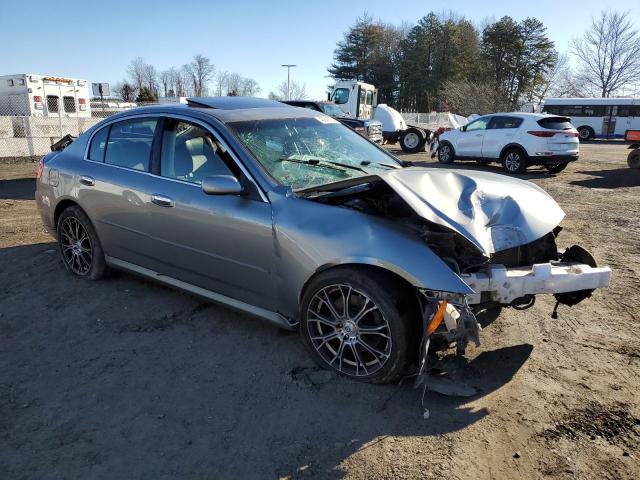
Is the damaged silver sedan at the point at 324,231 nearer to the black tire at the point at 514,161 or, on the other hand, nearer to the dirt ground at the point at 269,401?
the dirt ground at the point at 269,401

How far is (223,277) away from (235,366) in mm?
662

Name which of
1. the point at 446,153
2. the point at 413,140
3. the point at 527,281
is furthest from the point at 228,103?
the point at 413,140

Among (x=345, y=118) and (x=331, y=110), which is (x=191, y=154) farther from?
(x=331, y=110)

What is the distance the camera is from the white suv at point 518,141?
13.2 m

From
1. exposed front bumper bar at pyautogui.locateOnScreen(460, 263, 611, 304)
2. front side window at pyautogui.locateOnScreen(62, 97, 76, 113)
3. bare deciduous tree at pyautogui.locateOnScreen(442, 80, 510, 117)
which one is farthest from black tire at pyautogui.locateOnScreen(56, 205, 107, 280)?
bare deciduous tree at pyautogui.locateOnScreen(442, 80, 510, 117)

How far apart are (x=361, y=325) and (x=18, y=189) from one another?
9943 millimetres

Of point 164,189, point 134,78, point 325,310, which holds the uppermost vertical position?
point 134,78

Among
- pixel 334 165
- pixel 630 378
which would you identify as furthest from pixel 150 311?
pixel 630 378

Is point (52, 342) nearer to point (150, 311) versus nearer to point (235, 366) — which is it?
point (150, 311)

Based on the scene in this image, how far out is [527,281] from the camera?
2.93m

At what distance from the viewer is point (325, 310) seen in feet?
10.4

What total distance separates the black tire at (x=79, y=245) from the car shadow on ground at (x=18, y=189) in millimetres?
5340

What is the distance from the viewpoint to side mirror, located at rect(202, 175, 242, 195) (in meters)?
3.24

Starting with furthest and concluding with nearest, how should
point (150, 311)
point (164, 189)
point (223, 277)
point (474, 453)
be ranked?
point (150, 311) < point (164, 189) < point (223, 277) < point (474, 453)
